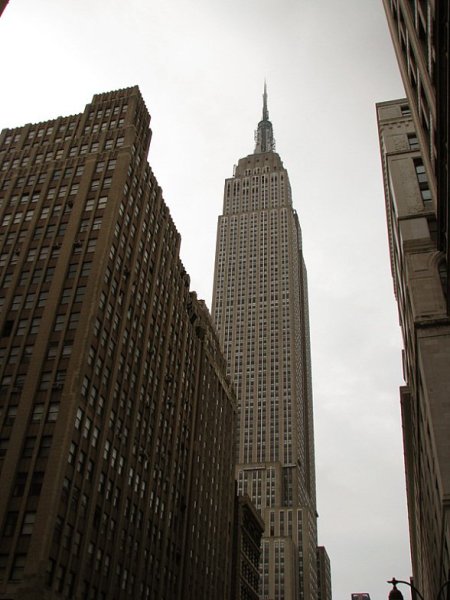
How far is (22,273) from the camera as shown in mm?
61031

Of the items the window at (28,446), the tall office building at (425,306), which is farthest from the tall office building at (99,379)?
the tall office building at (425,306)

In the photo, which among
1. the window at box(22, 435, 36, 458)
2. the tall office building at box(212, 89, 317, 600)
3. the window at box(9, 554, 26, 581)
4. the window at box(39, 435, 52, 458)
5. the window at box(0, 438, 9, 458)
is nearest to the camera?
the window at box(9, 554, 26, 581)

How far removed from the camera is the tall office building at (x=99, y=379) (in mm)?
47594

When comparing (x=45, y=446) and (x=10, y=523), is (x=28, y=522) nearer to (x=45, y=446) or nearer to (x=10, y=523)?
(x=10, y=523)

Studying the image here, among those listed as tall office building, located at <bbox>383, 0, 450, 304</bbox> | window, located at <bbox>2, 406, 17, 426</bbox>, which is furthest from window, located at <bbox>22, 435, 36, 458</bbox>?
tall office building, located at <bbox>383, 0, 450, 304</bbox>

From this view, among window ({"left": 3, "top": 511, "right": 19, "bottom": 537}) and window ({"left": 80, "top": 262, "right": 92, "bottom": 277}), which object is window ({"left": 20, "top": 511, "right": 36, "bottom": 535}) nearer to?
window ({"left": 3, "top": 511, "right": 19, "bottom": 537})

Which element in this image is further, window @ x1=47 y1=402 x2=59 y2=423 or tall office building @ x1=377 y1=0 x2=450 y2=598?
window @ x1=47 y1=402 x2=59 y2=423

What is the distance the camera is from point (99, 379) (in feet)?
185

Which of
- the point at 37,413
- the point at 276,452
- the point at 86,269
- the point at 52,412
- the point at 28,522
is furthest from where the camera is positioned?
the point at 276,452

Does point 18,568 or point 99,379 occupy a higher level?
point 99,379

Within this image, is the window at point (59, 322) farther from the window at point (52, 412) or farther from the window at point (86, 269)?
the window at point (52, 412)

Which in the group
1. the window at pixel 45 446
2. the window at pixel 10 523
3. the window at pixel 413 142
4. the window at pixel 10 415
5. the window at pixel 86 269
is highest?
the window at pixel 413 142

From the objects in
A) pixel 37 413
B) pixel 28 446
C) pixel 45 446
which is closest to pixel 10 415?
pixel 37 413

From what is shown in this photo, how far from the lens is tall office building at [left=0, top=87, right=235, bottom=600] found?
47.6 meters
